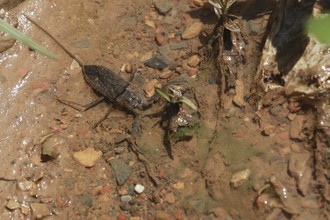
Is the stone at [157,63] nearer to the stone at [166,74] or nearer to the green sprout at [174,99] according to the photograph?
the stone at [166,74]

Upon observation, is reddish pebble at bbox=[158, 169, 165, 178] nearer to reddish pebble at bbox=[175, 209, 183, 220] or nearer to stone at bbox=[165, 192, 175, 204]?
stone at bbox=[165, 192, 175, 204]

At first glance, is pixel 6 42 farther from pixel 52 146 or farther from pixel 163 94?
pixel 163 94

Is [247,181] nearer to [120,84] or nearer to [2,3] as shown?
[120,84]

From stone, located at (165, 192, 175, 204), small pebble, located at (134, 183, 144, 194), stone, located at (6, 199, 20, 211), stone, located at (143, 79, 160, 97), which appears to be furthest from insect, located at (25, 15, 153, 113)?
stone, located at (6, 199, 20, 211)

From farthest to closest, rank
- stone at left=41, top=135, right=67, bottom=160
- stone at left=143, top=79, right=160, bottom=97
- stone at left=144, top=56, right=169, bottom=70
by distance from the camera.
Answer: stone at left=144, top=56, right=169, bottom=70
stone at left=143, top=79, right=160, bottom=97
stone at left=41, top=135, right=67, bottom=160

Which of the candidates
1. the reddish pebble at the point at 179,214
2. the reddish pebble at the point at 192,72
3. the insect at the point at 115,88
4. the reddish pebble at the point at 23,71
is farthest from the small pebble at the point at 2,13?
the reddish pebble at the point at 179,214

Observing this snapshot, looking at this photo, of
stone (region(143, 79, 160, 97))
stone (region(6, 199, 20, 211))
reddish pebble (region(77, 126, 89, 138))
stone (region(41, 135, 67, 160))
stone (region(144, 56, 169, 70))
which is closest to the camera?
stone (region(6, 199, 20, 211))
